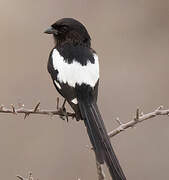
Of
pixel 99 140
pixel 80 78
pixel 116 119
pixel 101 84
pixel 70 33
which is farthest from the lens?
pixel 101 84

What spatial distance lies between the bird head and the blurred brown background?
1319 millimetres

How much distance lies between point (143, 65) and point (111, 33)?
527 mm

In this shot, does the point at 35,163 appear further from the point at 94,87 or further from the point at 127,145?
the point at 94,87

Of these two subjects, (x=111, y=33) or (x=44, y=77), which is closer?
(x=44, y=77)

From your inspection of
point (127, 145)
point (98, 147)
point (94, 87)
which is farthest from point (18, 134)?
point (98, 147)

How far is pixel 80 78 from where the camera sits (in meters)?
4.49

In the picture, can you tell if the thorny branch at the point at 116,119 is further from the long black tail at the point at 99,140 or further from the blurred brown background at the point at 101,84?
the blurred brown background at the point at 101,84

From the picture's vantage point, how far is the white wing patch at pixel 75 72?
4.48 m

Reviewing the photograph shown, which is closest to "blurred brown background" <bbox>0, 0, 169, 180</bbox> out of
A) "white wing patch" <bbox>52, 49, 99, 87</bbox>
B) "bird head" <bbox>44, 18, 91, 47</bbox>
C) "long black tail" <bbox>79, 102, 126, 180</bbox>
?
"bird head" <bbox>44, 18, 91, 47</bbox>

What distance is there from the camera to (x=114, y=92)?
6863 mm

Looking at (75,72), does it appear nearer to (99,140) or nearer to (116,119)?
(116,119)

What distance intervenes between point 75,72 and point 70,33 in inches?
21.9

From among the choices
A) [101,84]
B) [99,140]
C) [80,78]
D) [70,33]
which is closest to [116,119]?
[99,140]

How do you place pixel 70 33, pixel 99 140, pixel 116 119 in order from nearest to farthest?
pixel 99 140 < pixel 116 119 < pixel 70 33
